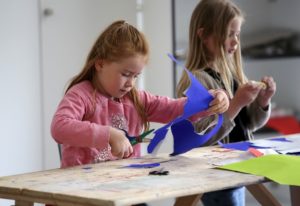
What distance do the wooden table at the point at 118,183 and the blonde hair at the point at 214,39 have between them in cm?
57

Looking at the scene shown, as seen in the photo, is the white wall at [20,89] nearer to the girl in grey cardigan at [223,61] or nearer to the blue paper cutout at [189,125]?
the girl in grey cardigan at [223,61]

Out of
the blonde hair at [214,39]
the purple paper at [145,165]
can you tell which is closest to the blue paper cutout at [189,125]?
the purple paper at [145,165]

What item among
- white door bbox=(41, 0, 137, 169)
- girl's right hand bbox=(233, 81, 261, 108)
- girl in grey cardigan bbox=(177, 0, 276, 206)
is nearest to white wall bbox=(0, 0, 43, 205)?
white door bbox=(41, 0, 137, 169)

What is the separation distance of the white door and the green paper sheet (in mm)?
1770

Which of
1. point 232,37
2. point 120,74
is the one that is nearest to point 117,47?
point 120,74

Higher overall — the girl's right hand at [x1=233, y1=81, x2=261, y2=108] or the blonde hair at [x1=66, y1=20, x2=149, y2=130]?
the blonde hair at [x1=66, y1=20, x2=149, y2=130]

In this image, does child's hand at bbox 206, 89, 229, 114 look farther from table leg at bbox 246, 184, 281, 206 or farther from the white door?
the white door

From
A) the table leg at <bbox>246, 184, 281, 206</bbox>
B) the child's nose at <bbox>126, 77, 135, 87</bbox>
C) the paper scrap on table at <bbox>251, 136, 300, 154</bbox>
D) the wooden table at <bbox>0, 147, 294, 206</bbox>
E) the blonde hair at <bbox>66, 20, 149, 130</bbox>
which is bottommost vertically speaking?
the table leg at <bbox>246, 184, 281, 206</bbox>

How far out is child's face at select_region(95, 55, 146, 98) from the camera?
1.51 meters

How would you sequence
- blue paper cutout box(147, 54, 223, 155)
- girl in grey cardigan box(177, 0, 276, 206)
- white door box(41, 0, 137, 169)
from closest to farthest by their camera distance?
blue paper cutout box(147, 54, 223, 155) → girl in grey cardigan box(177, 0, 276, 206) → white door box(41, 0, 137, 169)

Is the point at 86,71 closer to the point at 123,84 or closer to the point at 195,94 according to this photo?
the point at 123,84

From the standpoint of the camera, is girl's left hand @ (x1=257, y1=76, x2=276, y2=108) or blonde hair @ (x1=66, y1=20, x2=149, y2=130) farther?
girl's left hand @ (x1=257, y1=76, x2=276, y2=108)

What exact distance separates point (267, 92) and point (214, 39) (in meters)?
0.24

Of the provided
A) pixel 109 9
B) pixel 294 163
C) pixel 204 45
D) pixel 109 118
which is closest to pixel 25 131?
pixel 109 9
